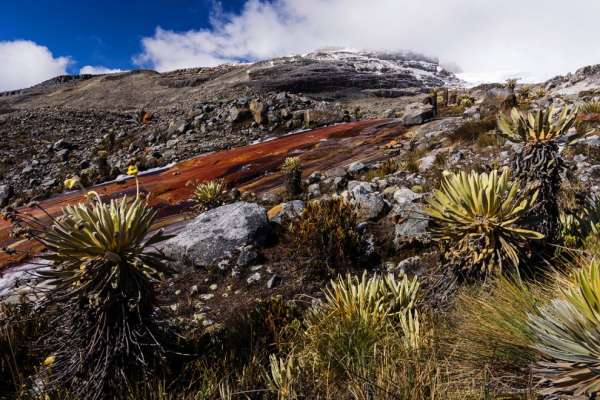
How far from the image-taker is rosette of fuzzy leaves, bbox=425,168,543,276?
3.07 m

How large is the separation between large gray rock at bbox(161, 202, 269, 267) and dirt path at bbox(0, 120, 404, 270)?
7.24ft

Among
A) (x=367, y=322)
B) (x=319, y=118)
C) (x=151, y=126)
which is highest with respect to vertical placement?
(x=151, y=126)

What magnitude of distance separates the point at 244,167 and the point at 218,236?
603cm

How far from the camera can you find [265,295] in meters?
4.57

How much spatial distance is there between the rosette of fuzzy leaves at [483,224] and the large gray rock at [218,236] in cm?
312

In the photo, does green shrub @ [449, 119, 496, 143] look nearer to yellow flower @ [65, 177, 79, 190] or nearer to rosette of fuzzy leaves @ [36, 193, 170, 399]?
rosette of fuzzy leaves @ [36, 193, 170, 399]

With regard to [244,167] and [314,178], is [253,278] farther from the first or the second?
[244,167]

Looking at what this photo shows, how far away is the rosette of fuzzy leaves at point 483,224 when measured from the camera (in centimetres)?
307

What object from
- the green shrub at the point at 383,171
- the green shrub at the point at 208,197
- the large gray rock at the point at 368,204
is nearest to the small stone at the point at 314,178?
the green shrub at the point at 383,171

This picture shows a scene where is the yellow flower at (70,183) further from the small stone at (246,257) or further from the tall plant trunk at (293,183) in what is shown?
the tall plant trunk at (293,183)

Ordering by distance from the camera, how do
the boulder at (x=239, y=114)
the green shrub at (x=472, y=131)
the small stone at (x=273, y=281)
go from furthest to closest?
the boulder at (x=239, y=114) → the green shrub at (x=472, y=131) → the small stone at (x=273, y=281)

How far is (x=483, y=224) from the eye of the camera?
311 cm

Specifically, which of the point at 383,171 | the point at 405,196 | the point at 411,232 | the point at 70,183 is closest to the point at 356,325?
the point at 70,183

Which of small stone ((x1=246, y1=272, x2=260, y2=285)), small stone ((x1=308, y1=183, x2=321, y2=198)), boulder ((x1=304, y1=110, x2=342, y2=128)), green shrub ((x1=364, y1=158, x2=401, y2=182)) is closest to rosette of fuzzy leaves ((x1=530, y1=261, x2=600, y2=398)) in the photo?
small stone ((x1=246, y1=272, x2=260, y2=285))
